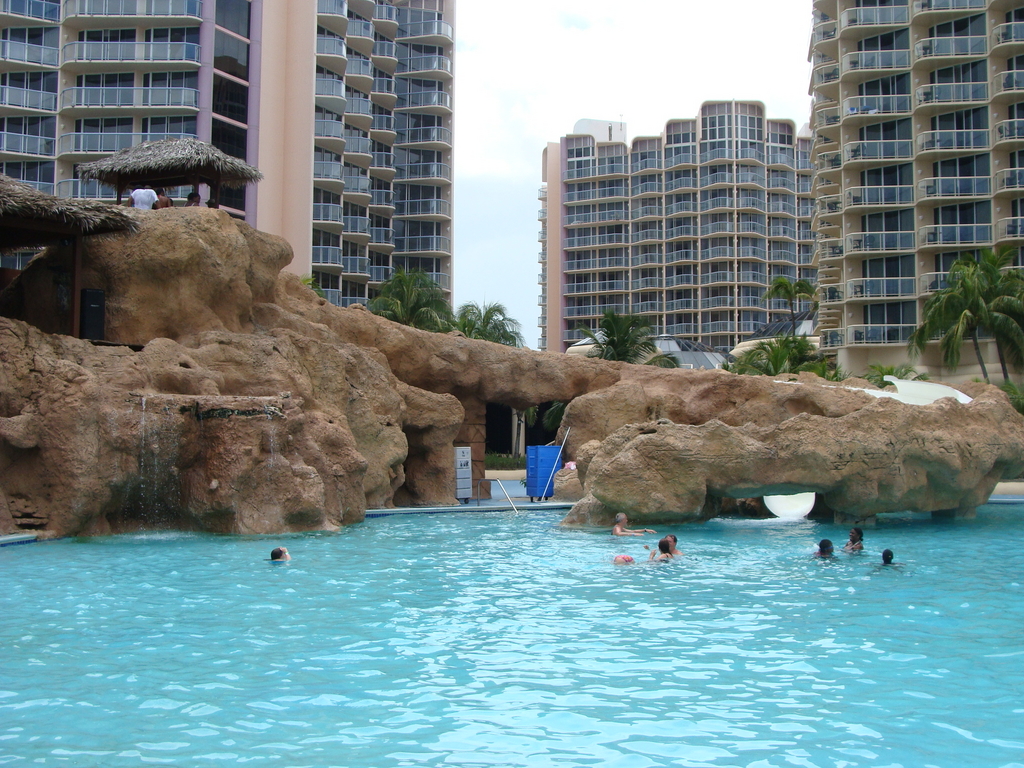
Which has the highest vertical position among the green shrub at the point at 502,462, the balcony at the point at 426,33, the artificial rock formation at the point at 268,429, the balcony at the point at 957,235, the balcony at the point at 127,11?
the balcony at the point at 426,33

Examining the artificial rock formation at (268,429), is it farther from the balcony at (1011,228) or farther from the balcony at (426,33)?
the balcony at (426,33)

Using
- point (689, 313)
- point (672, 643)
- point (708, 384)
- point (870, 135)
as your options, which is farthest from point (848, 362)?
point (672, 643)

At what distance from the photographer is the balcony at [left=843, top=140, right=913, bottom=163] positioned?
40906mm

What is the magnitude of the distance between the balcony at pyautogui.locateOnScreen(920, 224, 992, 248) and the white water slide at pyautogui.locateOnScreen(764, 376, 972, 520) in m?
19.5

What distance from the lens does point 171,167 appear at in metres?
19.0

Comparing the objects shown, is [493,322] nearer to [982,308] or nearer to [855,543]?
[982,308]

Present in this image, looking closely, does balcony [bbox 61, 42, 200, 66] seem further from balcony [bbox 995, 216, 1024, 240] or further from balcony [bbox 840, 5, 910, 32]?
balcony [bbox 995, 216, 1024, 240]

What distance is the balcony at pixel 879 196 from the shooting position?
134 ft

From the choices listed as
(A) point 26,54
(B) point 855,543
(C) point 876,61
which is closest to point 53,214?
(B) point 855,543

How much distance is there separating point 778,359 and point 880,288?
9081mm

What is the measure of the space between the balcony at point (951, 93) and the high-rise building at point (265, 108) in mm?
26802

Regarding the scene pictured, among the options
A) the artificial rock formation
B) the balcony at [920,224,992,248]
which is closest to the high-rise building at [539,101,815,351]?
the balcony at [920,224,992,248]

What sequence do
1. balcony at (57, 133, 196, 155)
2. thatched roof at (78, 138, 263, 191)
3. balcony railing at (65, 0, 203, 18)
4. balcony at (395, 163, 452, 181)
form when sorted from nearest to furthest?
thatched roof at (78, 138, 263, 191), balcony at (57, 133, 196, 155), balcony railing at (65, 0, 203, 18), balcony at (395, 163, 452, 181)

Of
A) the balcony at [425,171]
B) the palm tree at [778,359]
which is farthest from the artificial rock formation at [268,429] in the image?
the balcony at [425,171]
